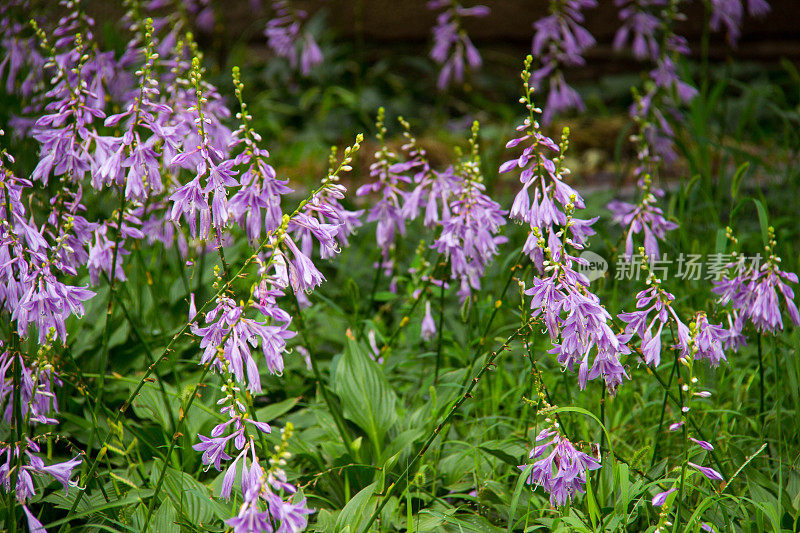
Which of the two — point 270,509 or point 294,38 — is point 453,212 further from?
point 294,38

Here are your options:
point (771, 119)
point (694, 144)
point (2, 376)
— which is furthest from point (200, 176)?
point (771, 119)

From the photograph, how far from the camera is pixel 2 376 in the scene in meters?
1.90

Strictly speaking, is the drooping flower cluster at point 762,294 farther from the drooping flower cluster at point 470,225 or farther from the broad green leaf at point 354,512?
the broad green leaf at point 354,512

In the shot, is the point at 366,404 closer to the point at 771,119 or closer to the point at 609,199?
the point at 609,199

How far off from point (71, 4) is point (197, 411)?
1.61 meters

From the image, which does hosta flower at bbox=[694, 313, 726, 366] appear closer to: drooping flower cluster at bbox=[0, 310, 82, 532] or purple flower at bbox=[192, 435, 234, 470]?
purple flower at bbox=[192, 435, 234, 470]

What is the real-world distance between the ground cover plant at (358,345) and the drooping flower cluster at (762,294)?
0.04 feet

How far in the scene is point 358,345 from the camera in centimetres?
243

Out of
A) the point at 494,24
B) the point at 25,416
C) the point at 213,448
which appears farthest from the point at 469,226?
the point at 494,24

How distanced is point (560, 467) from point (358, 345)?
2.97ft

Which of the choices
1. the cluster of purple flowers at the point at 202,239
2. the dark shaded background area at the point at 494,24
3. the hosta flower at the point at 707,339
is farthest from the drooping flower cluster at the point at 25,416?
the dark shaded background area at the point at 494,24

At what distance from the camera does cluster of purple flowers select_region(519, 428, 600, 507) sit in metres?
1.73

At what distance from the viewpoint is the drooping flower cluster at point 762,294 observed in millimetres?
2076

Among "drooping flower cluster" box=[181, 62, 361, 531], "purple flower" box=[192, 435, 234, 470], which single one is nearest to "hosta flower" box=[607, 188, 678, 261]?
"drooping flower cluster" box=[181, 62, 361, 531]
